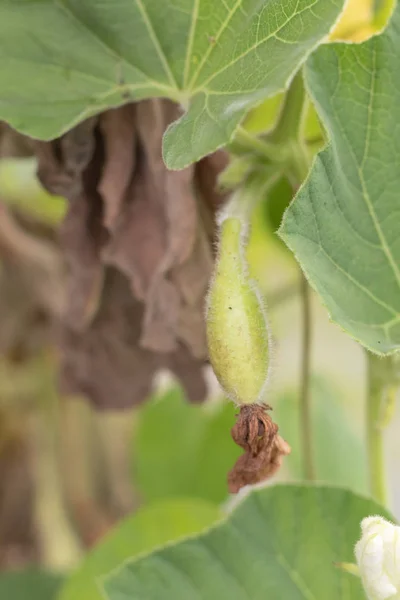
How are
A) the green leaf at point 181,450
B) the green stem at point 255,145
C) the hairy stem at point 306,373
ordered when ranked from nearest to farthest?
the green stem at point 255,145, the hairy stem at point 306,373, the green leaf at point 181,450

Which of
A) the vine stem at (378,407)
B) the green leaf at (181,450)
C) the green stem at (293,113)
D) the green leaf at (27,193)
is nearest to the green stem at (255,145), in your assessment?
the green stem at (293,113)

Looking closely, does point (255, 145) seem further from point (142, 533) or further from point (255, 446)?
point (142, 533)

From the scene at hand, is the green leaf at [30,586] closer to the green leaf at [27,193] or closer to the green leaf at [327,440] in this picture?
the green leaf at [327,440]

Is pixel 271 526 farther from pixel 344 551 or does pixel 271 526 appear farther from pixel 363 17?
pixel 363 17

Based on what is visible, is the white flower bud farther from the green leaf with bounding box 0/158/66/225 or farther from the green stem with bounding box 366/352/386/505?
the green leaf with bounding box 0/158/66/225

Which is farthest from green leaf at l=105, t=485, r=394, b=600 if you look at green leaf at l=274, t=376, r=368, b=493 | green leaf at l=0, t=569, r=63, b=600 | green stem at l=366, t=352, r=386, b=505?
green leaf at l=0, t=569, r=63, b=600

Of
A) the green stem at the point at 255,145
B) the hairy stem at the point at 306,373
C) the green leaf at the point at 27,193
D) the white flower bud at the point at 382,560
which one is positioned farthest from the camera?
the green leaf at the point at 27,193

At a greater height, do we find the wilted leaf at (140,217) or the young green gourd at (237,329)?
the wilted leaf at (140,217)
